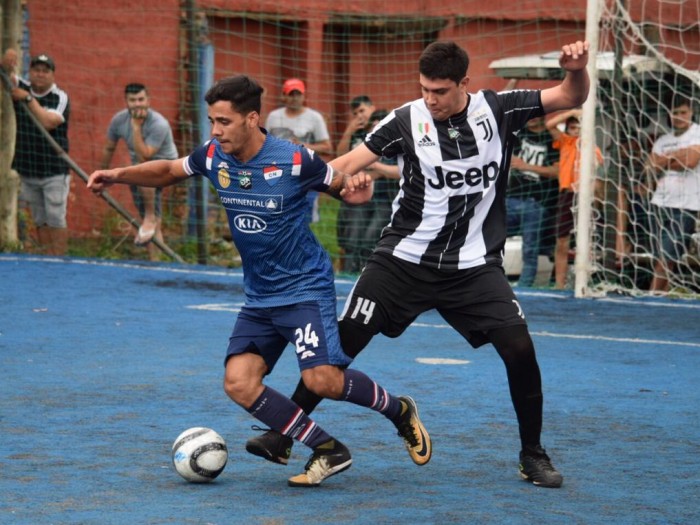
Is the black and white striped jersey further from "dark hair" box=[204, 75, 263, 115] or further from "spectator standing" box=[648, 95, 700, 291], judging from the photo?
"spectator standing" box=[648, 95, 700, 291]

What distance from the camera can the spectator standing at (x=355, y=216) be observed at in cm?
1555

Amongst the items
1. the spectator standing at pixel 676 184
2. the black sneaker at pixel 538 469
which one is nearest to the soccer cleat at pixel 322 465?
the black sneaker at pixel 538 469

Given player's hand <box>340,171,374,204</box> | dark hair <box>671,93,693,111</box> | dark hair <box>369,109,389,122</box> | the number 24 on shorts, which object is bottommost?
the number 24 on shorts

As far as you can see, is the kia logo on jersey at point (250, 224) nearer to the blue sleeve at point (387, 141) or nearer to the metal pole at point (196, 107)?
the blue sleeve at point (387, 141)

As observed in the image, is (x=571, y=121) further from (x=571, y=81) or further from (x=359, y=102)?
(x=571, y=81)

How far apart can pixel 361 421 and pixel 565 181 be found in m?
7.35

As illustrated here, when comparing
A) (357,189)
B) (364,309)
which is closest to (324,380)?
(364,309)

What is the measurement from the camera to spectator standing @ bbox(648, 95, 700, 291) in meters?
13.7

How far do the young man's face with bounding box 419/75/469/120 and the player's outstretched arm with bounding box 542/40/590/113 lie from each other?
40 centimetres

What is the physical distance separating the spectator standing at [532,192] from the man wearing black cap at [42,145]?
5.12 m

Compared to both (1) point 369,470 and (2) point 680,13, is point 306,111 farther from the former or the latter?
(1) point 369,470

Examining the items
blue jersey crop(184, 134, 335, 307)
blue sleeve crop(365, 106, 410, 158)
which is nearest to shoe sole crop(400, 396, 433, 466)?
blue jersey crop(184, 134, 335, 307)

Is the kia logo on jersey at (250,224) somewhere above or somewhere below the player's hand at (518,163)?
below

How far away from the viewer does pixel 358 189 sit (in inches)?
243
